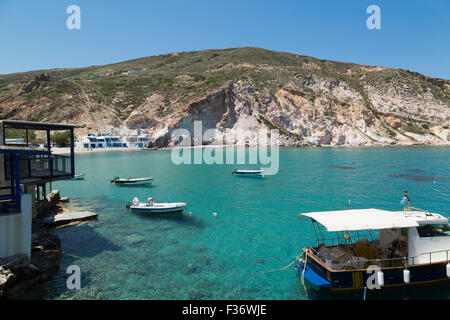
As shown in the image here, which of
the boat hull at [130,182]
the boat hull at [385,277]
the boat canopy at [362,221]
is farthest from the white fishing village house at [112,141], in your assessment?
the boat hull at [385,277]

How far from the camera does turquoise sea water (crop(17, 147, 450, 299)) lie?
1268 centimetres

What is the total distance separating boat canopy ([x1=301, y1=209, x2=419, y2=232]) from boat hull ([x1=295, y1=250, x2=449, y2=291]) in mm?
1797

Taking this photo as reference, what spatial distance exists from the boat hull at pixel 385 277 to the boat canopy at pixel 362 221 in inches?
70.8

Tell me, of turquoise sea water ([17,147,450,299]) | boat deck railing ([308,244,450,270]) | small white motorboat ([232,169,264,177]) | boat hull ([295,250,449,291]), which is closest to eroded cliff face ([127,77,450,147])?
small white motorboat ([232,169,264,177])

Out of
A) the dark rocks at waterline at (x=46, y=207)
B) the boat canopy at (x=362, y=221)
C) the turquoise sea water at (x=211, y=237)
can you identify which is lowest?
the turquoise sea water at (x=211, y=237)

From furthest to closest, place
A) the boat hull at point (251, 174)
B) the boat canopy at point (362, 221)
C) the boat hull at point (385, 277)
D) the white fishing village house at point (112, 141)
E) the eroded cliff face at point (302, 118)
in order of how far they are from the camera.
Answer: the eroded cliff face at point (302, 118), the white fishing village house at point (112, 141), the boat hull at point (251, 174), the boat canopy at point (362, 221), the boat hull at point (385, 277)

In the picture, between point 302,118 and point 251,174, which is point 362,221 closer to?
point 251,174

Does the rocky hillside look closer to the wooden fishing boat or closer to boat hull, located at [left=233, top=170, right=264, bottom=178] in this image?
boat hull, located at [left=233, top=170, right=264, bottom=178]

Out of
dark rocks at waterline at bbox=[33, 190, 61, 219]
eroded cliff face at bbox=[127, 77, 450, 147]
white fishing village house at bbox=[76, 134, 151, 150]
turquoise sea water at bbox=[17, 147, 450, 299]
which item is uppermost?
eroded cliff face at bbox=[127, 77, 450, 147]

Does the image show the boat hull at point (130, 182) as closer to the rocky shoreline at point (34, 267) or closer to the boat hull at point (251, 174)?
the boat hull at point (251, 174)

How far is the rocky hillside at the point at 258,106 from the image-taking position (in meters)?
119

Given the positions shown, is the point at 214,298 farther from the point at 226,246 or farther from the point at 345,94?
the point at 345,94

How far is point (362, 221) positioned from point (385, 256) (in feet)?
7.34
